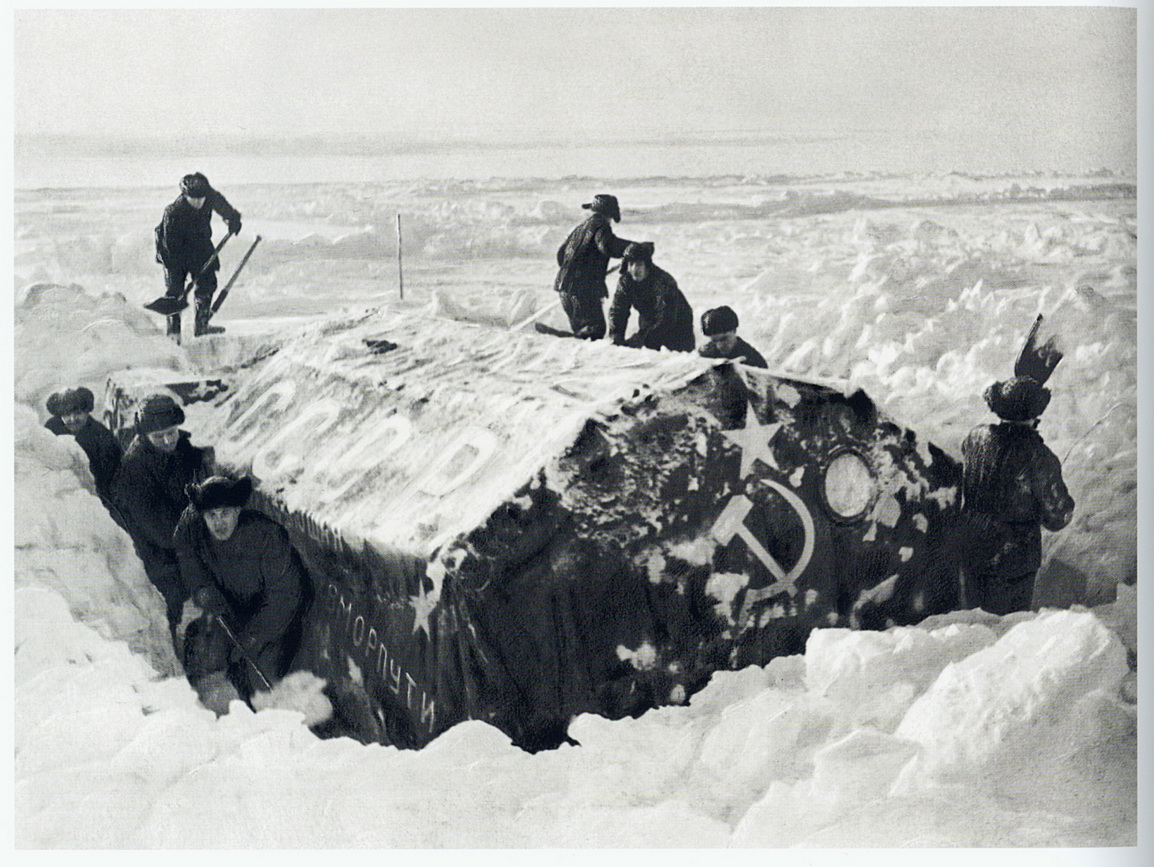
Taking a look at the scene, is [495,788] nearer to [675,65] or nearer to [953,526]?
[953,526]

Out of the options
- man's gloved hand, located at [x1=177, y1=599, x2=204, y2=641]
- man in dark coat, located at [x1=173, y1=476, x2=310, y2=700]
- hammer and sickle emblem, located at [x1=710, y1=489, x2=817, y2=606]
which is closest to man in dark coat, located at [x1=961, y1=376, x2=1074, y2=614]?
hammer and sickle emblem, located at [x1=710, y1=489, x2=817, y2=606]

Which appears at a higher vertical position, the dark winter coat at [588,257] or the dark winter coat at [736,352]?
the dark winter coat at [588,257]

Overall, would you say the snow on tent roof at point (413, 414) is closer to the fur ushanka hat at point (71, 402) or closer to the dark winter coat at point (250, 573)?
the dark winter coat at point (250, 573)

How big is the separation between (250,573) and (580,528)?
0.95 metres

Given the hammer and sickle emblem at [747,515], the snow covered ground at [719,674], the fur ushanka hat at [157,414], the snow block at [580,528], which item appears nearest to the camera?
the snow block at [580,528]

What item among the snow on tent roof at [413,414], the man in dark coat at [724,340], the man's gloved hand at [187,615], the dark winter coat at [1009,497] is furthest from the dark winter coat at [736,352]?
the man's gloved hand at [187,615]

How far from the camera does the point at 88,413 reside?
11.6ft

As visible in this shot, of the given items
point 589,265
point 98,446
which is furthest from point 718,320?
point 98,446

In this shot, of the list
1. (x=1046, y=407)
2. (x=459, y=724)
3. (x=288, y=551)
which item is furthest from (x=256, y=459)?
(x=1046, y=407)

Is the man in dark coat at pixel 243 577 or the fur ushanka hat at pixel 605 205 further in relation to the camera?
the fur ushanka hat at pixel 605 205

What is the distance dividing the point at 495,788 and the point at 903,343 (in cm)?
167

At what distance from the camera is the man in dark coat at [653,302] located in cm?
361

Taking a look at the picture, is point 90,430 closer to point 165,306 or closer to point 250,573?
point 165,306

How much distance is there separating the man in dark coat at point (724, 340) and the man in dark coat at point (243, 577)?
1.30 m
